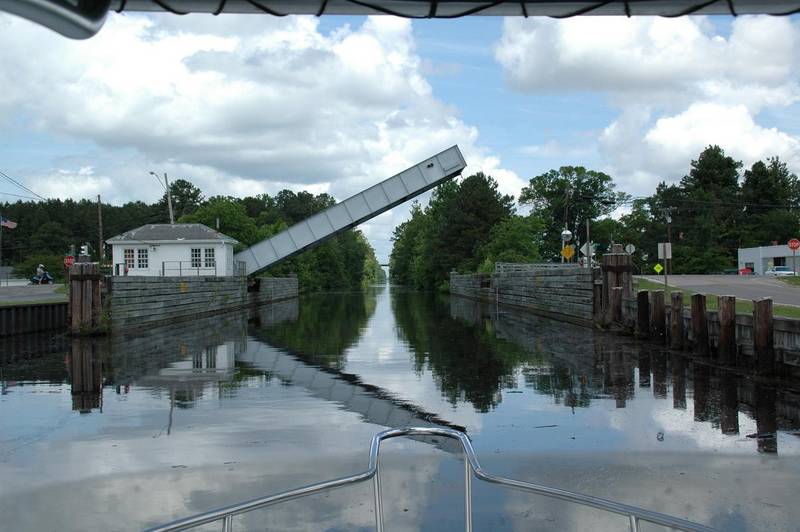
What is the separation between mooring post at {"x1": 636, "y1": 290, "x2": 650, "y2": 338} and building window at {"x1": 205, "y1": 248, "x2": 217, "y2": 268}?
94.8 feet

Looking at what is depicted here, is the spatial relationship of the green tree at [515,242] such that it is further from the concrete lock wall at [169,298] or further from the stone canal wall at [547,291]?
the concrete lock wall at [169,298]

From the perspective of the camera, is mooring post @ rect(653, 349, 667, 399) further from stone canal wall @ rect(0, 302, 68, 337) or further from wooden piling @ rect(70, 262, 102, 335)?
stone canal wall @ rect(0, 302, 68, 337)

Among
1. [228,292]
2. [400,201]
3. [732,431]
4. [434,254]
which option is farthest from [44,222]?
[732,431]

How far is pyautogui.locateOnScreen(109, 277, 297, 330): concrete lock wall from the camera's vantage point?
23422 mm

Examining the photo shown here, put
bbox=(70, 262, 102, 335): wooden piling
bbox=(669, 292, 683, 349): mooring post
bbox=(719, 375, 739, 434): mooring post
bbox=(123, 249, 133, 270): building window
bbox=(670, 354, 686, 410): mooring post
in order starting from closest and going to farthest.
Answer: bbox=(719, 375, 739, 434): mooring post, bbox=(670, 354, 686, 410): mooring post, bbox=(669, 292, 683, 349): mooring post, bbox=(70, 262, 102, 335): wooden piling, bbox=(123, 249, 133, 270): building window

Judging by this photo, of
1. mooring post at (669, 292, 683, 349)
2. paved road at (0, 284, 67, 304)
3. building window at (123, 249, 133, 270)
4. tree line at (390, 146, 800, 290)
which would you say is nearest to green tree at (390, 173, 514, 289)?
tree line at (390, 146, 800, 290)

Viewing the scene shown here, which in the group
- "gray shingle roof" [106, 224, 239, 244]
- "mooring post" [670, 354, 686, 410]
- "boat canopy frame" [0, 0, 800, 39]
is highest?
"gray shingle roof" [106, 224, 239, 244]

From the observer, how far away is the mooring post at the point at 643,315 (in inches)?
760

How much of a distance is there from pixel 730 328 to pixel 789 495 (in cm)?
830

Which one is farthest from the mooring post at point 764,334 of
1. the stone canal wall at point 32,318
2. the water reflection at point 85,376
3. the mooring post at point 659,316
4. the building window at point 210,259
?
the building window at point 210,259

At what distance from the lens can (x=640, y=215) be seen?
10831 cm

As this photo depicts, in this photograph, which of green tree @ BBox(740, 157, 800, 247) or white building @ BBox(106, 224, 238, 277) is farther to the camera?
green tree @ BBox(740, 157, 800, 247)

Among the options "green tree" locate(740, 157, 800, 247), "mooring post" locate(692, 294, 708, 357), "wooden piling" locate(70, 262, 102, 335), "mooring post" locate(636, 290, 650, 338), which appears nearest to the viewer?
"mooring post" locate(692, 294, 708, 357)

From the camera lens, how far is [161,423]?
9.55 m
